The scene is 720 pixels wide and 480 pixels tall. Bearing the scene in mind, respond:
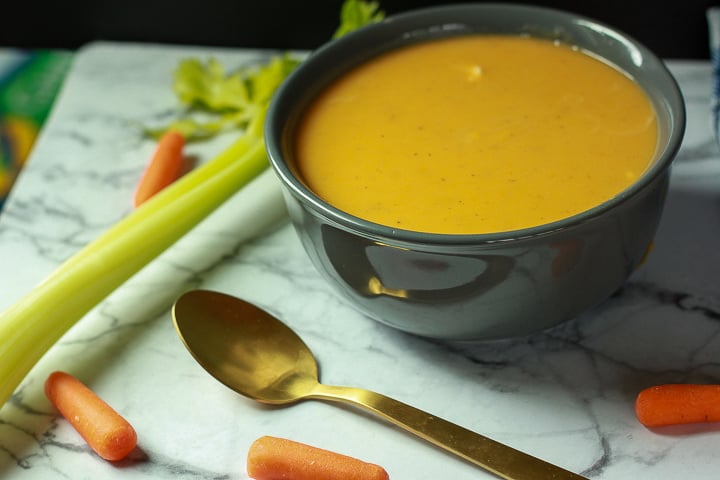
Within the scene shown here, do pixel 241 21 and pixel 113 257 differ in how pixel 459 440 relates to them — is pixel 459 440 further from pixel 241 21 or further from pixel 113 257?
pixel 241 21

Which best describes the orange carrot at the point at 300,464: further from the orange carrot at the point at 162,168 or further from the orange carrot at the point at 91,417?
the orange carrot at the point at 162,168

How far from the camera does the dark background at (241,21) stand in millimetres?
1827

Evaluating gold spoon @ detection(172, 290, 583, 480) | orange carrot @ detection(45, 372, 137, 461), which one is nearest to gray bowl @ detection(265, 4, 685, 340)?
gold spoon @ detection(172, 290, 583, 480)

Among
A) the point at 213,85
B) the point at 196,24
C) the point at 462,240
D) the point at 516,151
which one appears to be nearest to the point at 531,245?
the point at 462,240

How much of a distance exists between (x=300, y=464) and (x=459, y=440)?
0.19 metres

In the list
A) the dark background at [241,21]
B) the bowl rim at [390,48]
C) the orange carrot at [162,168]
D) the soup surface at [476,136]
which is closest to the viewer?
the bowl rim at [390,48]

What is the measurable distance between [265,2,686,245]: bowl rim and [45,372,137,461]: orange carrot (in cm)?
36

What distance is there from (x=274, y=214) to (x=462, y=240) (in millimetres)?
565

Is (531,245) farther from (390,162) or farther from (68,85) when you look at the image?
(68,85)

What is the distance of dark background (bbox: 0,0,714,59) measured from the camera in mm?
1827

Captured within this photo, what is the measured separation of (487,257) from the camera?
3.46 ft

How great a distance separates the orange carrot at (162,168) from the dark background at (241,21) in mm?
397

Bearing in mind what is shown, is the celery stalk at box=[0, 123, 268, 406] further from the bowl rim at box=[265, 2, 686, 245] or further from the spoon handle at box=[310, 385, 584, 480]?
the spoon handle at box=[310, 385, 584, 480]

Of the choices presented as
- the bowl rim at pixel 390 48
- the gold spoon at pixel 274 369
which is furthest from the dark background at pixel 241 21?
the gold spoon at pixel 274 369
